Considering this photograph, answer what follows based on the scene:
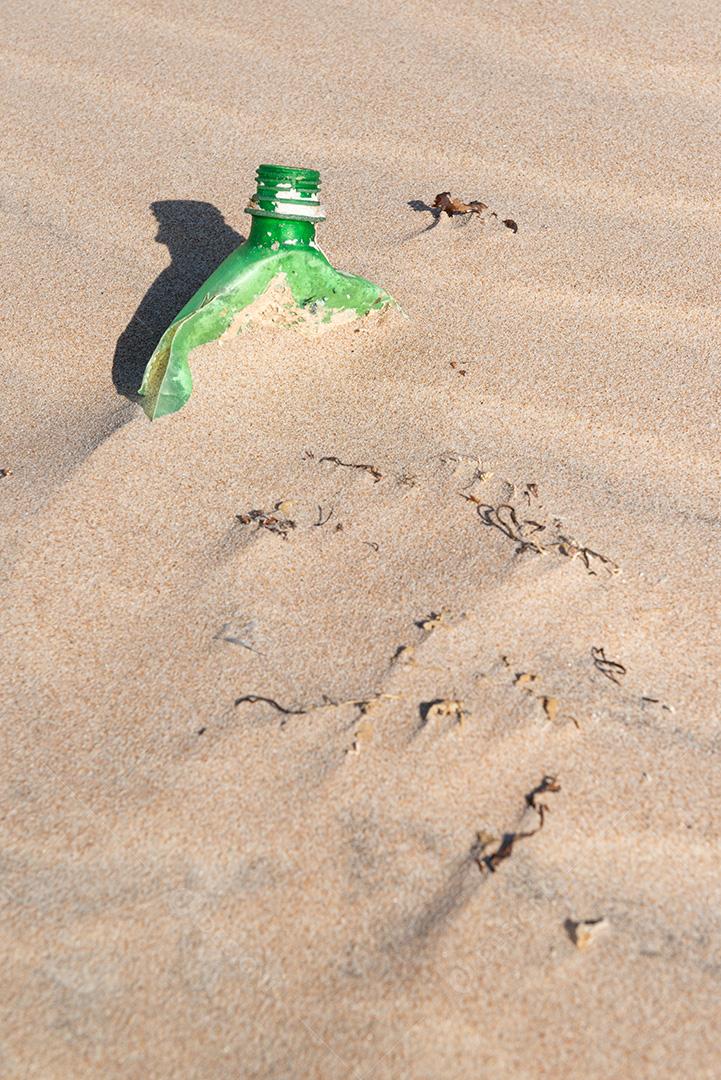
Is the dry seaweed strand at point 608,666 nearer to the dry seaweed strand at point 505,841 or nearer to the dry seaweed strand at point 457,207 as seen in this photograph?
the dry seaweed strand at point 505,841

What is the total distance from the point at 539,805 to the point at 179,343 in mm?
816

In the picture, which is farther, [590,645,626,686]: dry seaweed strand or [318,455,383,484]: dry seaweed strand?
[318,455,383,484]: dry seaweed strand

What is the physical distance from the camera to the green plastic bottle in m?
1.53

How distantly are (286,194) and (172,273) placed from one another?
378mm

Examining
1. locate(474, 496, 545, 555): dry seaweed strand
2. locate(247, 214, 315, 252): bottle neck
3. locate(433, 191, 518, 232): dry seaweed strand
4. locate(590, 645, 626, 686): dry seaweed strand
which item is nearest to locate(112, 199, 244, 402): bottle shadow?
locate(247, 214, 315, 252): bottle neck

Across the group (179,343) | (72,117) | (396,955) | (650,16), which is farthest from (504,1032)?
(650,16)

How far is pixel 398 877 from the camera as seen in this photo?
101 cm

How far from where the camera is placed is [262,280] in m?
1.57

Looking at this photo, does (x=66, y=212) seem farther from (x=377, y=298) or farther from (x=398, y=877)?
(x=398, y=877)

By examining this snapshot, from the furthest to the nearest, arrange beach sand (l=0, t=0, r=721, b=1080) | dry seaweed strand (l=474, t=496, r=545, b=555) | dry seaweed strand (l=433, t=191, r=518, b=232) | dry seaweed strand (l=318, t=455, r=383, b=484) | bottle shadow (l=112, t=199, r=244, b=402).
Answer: dry seaweed strand (l=433, t=191, r=518, b=232), bottle shadow (l=112, t=199, r=244, b=402), dry seaweed strand (l=318, t=455, r=383, b=484), dry seaweed strand (l=474, t=496, r=545, b=555), beach sand (l=0, t=0, r=721, b=1080)

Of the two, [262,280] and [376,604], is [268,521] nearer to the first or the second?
[376,604]

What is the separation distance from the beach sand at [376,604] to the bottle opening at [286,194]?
0.60 ft

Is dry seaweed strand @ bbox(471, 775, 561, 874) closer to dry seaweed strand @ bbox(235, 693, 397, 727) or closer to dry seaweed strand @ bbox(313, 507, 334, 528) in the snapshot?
dry seaweed strand @ bbox(235, 693, 397, 727)

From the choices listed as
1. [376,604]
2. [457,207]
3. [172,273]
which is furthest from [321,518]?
[457,207]
